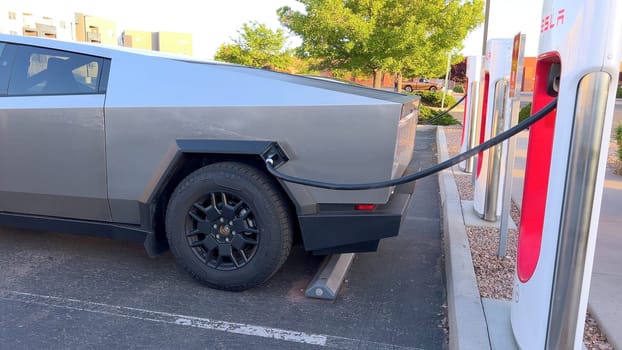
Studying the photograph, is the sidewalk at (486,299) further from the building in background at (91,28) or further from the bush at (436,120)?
the building in background at (91,28)

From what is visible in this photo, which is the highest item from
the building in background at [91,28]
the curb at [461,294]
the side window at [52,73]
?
the building in background at [91,28]

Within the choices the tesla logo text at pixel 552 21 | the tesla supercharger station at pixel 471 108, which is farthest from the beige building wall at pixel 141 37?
the tesla logo text at pixel 552 21

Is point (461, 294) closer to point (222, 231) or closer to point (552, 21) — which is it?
point (222, 231)

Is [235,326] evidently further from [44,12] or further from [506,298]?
[44,12]

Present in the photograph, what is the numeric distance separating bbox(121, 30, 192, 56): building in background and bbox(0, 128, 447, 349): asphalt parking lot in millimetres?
68723

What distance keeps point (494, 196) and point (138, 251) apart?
349cm

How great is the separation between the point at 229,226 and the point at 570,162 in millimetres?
2178

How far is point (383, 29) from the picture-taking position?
1498 centimetres

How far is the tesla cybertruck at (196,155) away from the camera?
3.23 metres

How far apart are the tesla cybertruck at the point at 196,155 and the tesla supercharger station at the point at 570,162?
38.2 inches

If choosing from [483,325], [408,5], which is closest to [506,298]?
[483,325]

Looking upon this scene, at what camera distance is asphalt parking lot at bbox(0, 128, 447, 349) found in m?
3.08

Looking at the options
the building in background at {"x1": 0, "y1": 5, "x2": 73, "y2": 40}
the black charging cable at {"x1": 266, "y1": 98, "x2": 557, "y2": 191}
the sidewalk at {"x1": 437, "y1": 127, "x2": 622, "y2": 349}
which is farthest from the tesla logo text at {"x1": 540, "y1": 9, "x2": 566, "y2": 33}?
the building in background at {"x1": 0, "y1": 5, "x2": 73, "y2": 40}

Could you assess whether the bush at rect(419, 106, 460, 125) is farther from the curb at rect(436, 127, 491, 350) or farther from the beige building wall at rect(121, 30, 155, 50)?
the beige building wall at rect(121, 30, 155, 50)
